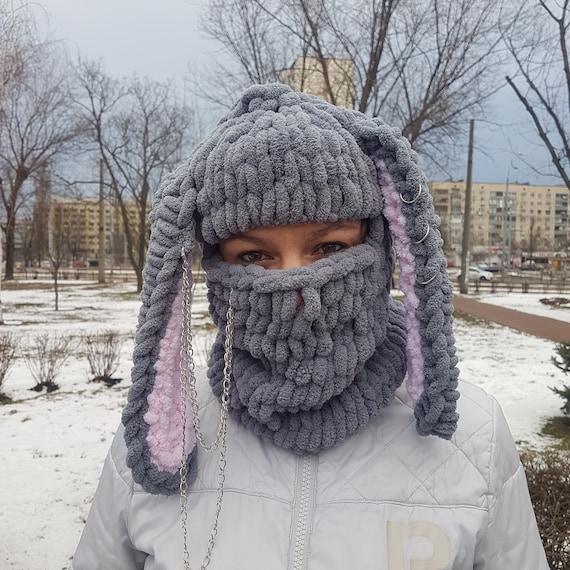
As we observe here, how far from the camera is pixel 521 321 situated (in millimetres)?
12461

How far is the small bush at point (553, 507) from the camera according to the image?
206cm

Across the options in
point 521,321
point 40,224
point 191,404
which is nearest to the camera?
point 191,404

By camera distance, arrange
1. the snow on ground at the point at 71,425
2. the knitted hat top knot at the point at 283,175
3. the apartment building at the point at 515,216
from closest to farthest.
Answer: the knitted hat top knot at the point at 283,175, the snow on ground at the point at 71,425, the apartment building at the point at 515,216

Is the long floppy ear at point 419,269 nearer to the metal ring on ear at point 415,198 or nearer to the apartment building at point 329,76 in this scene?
the metal ring on ear at point 415,198

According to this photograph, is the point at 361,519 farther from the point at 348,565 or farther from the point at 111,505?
the point at 111,505

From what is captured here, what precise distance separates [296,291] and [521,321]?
1281 cm

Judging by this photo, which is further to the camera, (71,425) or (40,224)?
(40,224)

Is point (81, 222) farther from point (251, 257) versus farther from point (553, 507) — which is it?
point (251, 257)

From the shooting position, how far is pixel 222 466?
1.22 m

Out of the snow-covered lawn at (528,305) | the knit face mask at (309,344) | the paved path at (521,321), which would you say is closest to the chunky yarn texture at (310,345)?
the knit face mask at (309,344)

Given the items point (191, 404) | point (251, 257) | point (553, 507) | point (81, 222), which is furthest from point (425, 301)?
point (81, 222)

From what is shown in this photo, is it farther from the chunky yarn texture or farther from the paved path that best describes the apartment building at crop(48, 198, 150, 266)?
the chunky yarn texture

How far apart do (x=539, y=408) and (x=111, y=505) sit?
17.2 ft

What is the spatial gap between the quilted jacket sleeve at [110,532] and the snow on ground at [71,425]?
79.2 inches
